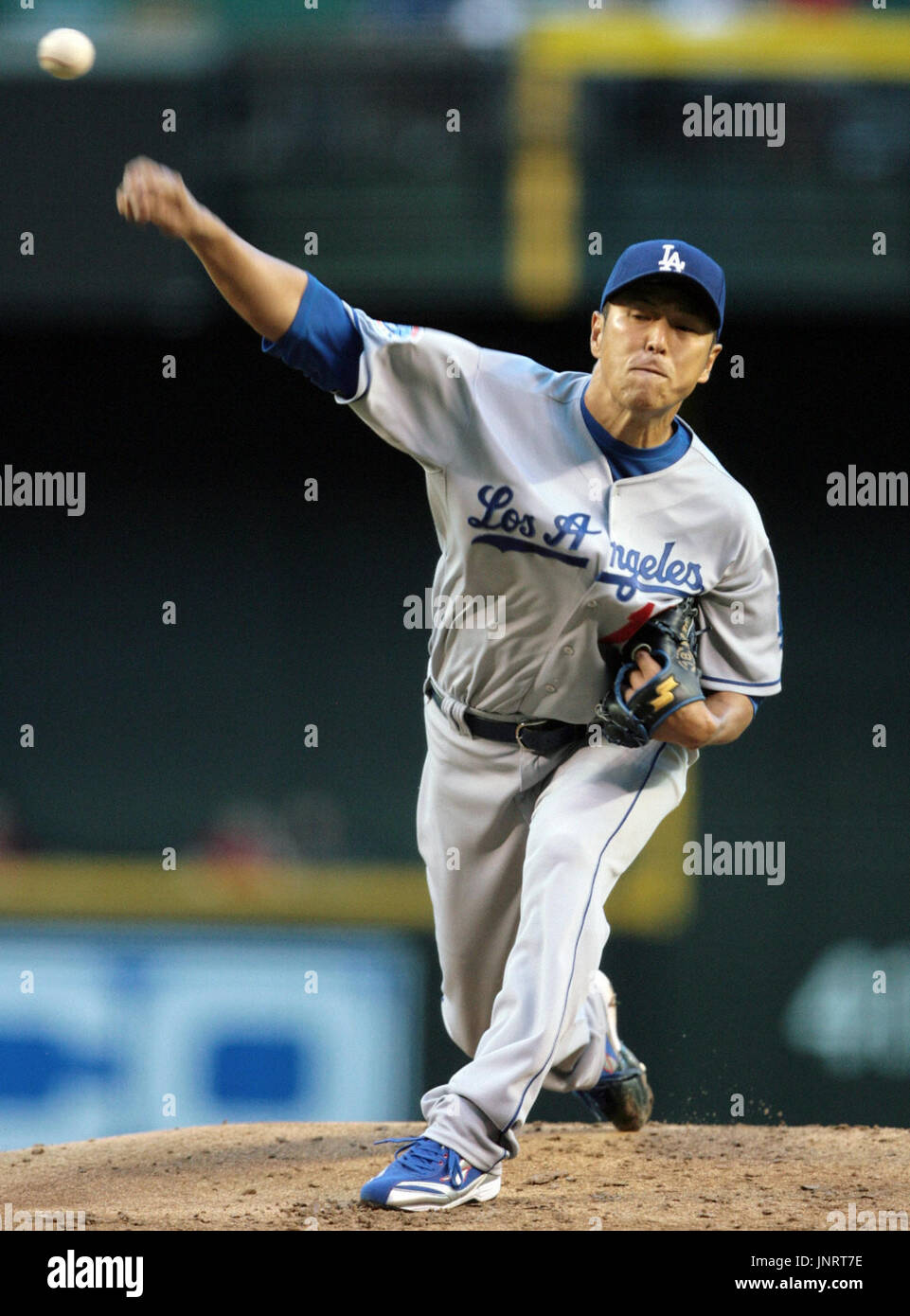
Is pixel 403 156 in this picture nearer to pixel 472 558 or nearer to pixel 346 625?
pixel 346 625

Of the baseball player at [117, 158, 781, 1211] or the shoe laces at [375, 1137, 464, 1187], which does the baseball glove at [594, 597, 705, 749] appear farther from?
the shoe laces at [375, 1137, 464, 1187]

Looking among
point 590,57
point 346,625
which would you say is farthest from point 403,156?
point 346,625

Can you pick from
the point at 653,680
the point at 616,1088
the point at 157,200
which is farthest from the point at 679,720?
the point at 157,200

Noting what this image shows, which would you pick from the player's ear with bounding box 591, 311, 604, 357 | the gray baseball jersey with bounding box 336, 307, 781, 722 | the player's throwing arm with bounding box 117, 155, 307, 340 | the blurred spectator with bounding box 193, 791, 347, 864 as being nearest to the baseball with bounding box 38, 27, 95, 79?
the player's throwing arm with bounding box 117, 155, 307, 340

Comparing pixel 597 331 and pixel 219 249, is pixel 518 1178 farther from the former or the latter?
pixel 219 249

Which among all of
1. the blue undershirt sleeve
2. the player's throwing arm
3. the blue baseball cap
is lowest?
the blue undershirt sleeve

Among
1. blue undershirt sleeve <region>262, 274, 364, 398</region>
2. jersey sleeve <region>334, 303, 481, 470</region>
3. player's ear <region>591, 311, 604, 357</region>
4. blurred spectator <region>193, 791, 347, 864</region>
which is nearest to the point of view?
blue undershirt sleeve <region>262, 274, 364, 398</region>

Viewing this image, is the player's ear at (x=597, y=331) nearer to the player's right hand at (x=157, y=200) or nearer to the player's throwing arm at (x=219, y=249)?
the player's throwing arm at (x=219, y=249)
